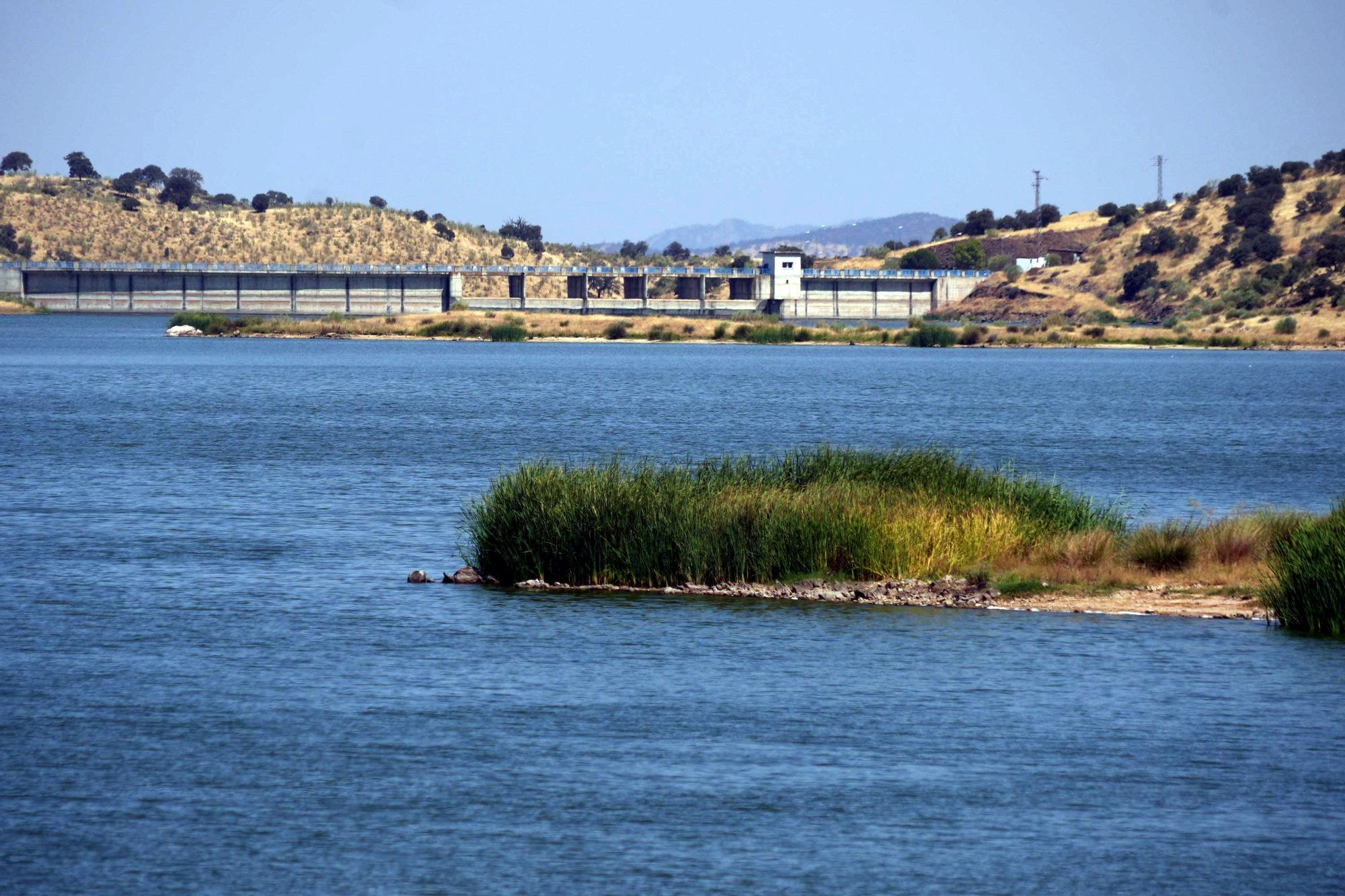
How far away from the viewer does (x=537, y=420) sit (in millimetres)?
73812

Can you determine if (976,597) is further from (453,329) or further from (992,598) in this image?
(453,329)

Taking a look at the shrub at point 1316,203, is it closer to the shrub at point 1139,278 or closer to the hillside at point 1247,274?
the hillside at point 1247,274

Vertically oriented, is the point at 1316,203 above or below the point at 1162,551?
above

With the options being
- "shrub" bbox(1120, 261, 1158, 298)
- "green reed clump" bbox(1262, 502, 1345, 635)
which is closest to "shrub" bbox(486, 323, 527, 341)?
"shrub" bbox(1120, 261, 1158, 298)

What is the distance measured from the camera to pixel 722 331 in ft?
563

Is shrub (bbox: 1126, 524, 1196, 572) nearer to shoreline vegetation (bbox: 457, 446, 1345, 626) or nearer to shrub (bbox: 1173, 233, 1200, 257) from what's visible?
shoreline vegetation (bbox: 457, 446, 1345, 626)

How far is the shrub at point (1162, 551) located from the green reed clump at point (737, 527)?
1.38 meters

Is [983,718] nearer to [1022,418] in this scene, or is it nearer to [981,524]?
[981,524]

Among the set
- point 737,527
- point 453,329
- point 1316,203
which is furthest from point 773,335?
point 737,527

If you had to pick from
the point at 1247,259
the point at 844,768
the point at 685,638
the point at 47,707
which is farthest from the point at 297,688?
the point at 1247,259

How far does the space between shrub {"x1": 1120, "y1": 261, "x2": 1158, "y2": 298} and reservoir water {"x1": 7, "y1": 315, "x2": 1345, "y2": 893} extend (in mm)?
152936

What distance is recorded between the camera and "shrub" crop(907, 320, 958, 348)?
162000 millimetres

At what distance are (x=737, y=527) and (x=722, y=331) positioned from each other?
467 feet

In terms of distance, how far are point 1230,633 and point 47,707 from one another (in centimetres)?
1763
